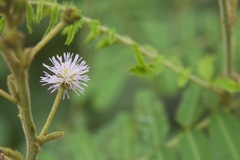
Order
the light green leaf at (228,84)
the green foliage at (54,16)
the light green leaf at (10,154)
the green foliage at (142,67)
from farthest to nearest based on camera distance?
the light green leaf at (228,84), the green foliage at (142,67), the green foliage at (54,16), the light green leaf at (10,154)

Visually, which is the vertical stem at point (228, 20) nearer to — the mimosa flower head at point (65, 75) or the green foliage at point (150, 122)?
the green foliage at point (150, 122)

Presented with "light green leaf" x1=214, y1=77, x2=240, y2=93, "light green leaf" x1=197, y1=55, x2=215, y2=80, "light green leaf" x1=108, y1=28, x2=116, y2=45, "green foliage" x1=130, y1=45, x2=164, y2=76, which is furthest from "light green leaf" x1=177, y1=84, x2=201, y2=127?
"light green leaf" x1=108, y1=28, x2=116, y2=45

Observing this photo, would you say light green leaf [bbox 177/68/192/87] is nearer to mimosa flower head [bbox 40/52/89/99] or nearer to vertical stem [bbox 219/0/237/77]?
vertical stem [bbox 219/0/237/77]

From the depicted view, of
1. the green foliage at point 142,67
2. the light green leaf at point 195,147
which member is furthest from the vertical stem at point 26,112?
the light green leaf at point 195,147

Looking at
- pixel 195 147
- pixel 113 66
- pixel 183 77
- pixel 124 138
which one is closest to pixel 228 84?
pixel 183 77

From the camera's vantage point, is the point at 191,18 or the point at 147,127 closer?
the point at 147,127

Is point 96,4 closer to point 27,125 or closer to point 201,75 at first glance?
point 201,75

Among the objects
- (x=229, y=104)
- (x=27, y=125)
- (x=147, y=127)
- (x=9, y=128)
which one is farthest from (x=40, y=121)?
(x=27, y=125)
